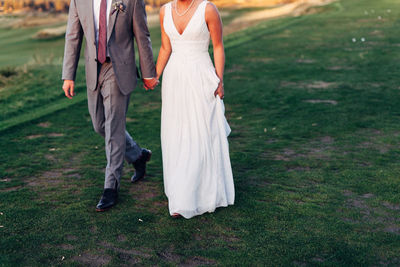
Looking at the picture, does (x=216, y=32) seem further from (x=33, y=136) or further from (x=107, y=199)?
(x=33, y=136)

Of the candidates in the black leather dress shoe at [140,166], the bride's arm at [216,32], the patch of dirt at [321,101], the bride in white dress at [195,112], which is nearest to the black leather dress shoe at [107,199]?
the bride in white dress at [195,112]

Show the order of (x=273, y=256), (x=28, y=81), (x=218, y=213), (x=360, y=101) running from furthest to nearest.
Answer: (x=28, y=81) → (x=360, y=101) → (x=218, y=213) → (x=273, y=256)

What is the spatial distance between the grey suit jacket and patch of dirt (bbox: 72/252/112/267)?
4.81 feet

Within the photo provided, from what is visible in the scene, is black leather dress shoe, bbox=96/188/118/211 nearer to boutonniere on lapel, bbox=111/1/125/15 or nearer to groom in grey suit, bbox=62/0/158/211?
groom in grey suit, bbox=62/0/158/211

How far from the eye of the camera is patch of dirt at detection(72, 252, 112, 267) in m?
3.69

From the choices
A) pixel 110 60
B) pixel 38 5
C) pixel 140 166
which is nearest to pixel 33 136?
pixel 140 166

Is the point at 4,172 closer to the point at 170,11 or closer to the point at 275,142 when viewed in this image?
the point at 170,11

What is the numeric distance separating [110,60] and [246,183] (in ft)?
5.67

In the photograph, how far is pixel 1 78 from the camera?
12758 mm

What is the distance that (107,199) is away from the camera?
4637 millimetres

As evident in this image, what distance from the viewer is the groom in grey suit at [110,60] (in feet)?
15.0

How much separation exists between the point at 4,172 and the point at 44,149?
94 cm

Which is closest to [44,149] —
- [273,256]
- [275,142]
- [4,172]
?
[4,172]

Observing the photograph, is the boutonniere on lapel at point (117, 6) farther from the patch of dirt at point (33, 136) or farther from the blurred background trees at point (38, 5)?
the blurred background trees at point (38, 5)
